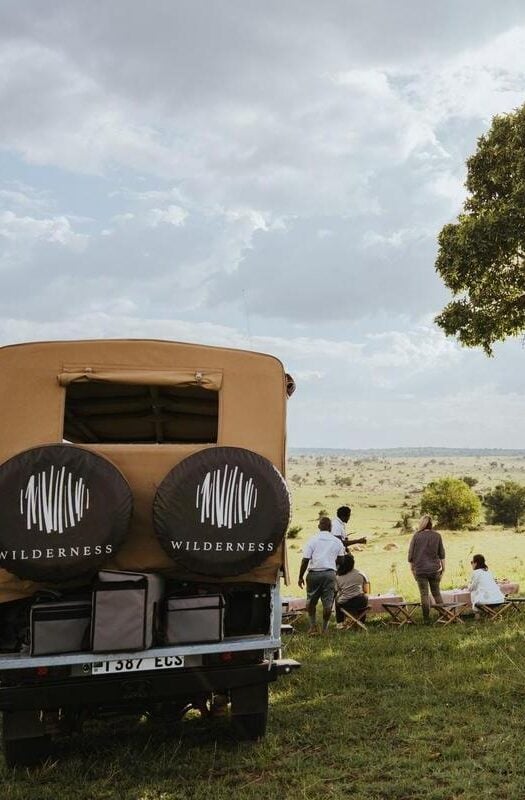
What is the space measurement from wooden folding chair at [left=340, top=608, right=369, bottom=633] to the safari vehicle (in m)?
5.35

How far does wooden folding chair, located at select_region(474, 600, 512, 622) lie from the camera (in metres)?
11.8

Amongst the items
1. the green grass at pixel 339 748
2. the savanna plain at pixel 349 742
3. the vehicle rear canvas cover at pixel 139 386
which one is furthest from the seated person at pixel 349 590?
the vehicle rear canvas cover at pixel 139 386

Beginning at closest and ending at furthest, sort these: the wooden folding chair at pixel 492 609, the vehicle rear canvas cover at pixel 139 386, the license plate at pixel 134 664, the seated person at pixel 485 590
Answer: the license plate at pixel 134 664, the vehicle rear canvas cover at pixel 139 386, the wooden folding chair at pixel 492 609, the seated person at pixel 485 590

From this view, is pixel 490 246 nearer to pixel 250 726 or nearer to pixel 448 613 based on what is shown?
pixel 448 613

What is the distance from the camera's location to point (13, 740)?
207 inches

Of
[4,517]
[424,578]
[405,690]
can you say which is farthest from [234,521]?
[424,578]

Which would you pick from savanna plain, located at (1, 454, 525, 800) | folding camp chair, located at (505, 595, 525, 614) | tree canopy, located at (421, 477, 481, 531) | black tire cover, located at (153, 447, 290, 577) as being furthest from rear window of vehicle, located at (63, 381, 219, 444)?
tree canopy, located at (421, 477, 481, 531)

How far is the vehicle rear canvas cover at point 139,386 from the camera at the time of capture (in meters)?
5.57

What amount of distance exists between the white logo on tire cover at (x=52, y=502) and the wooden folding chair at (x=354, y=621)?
23.1 ft

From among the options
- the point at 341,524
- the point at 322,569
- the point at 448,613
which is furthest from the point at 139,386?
the point at 448,613

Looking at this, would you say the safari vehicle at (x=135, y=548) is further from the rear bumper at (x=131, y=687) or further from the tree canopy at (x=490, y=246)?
the tree canopy at (x=490, y=246)

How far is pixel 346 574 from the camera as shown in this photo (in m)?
11.6

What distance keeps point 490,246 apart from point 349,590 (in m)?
6.74

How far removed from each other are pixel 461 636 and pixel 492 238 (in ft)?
23.6
